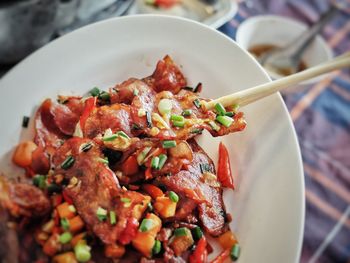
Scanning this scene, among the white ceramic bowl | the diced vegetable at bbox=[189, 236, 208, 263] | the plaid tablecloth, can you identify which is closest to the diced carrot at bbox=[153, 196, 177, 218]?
the diced vegetable at bbox=[189, 236, 208, 263]

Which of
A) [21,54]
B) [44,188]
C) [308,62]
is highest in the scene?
[21,54]

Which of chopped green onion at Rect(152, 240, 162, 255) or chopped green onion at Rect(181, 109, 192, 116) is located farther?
chopped green onion at Rect(181, 109, 192, 116)

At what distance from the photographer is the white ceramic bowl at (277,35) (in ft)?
6.24

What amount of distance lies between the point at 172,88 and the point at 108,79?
0.23 metres

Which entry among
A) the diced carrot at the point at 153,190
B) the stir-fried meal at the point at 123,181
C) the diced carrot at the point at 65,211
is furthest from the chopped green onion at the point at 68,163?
the diced carrot at the point at 153,190

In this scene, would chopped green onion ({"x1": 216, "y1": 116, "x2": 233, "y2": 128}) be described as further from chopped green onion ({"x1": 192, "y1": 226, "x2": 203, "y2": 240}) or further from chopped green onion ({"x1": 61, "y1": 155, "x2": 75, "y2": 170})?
chopped green onion ({"x1": 61, "y1": 155, "x2": 75, "y2": 170})

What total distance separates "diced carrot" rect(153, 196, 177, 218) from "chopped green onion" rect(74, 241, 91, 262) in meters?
0.21

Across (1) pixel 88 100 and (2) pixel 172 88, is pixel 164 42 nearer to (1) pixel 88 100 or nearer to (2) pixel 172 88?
(2) pixel 172 88

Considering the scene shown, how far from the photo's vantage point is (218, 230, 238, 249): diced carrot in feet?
3.85

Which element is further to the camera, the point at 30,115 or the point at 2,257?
the point at 30,115

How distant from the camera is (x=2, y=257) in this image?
37.9 inches

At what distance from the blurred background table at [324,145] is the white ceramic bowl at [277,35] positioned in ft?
0.37

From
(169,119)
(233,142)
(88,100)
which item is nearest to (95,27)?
(88,100)

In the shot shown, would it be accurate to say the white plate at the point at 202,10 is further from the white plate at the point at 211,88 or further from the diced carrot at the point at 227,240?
the diced carrot at the point at 227,240
